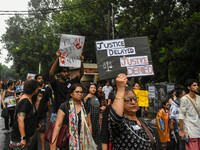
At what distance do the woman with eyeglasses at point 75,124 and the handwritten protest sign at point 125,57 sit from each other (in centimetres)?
66

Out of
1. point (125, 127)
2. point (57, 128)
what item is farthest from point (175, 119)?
point (125, 127)

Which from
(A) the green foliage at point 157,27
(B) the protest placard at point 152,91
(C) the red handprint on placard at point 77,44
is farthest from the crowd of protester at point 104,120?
(A) the green foliage at point 157,27

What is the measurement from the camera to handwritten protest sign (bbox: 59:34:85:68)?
5.24m

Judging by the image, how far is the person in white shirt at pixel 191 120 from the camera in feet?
14.7

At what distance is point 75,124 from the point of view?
3293mm

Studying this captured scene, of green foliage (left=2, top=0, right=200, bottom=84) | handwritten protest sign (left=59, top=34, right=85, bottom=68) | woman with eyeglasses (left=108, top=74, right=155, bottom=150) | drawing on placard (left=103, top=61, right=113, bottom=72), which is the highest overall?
green foliage (left=2, top=0, right=200, bottom=84)

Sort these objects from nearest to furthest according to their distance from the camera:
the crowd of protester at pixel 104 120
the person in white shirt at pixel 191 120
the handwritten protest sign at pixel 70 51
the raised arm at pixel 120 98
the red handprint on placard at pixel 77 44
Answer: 1. the raised arm at pixel 120 98
2. the crowd of protester at pixel 104 120
3. the person in white shirt at pixel 191 120
4. the handwritten protest sign at pixel 70 51
5. the red handprint on placard at pixel 77 44

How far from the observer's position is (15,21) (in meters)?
44.6

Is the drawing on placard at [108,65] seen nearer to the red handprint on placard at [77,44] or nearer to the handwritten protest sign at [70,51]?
the handwritten protest sign at [70,51]

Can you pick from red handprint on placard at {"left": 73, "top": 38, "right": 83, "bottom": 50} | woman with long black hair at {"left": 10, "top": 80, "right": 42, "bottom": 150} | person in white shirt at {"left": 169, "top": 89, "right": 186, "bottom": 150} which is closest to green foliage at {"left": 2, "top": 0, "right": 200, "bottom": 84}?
person in white shirt at {"left": 169, "top": 89, "right": 186, "bottom": 150}

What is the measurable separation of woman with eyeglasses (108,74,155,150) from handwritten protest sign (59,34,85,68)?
118 inches

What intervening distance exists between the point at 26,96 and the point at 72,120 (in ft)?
3.17


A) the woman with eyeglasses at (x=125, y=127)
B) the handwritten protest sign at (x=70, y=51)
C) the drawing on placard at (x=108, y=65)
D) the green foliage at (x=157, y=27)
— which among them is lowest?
the woman with eyeglasses at (x=125, y=127)

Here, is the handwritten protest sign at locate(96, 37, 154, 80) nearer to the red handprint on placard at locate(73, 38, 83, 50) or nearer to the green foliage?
the red handprint on placard at locate(73, 38, 83, 50)
